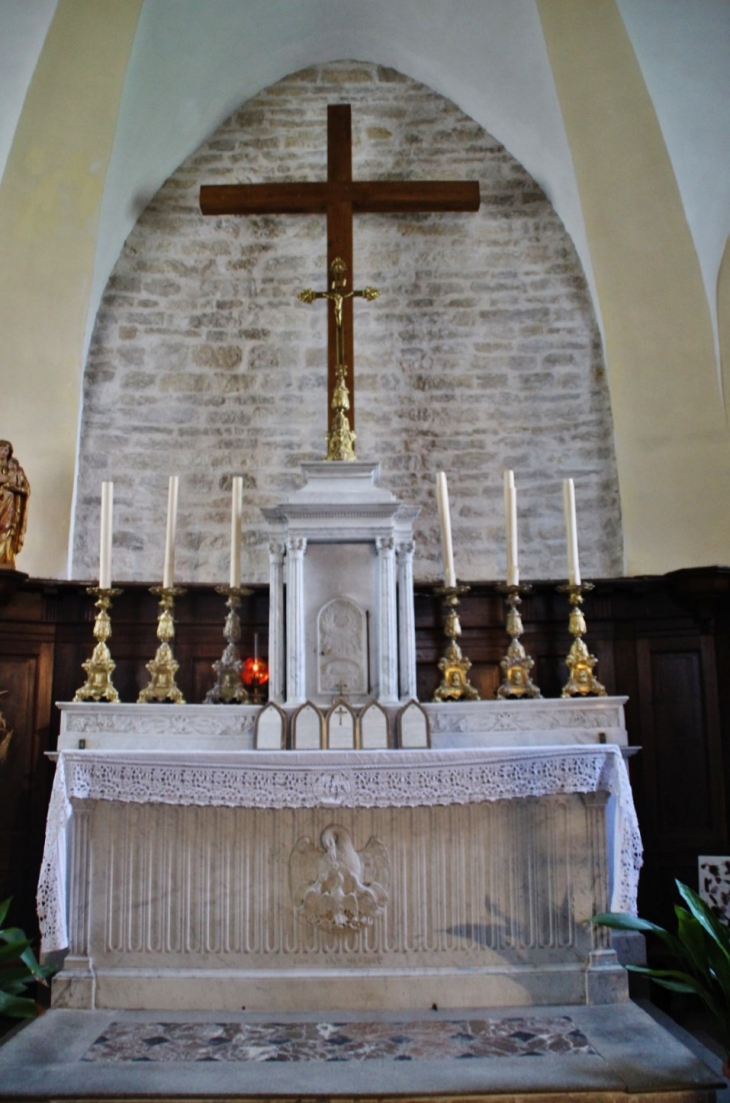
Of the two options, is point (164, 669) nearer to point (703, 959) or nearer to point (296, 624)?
point (296, 624)

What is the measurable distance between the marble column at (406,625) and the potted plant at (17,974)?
72.8 inches

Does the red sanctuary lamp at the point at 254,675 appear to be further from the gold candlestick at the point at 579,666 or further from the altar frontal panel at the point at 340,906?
the gold candlestick at the point at 579,666

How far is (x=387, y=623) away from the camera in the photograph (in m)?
4.66

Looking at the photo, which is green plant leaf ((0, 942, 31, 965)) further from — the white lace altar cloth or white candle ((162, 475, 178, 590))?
white candle ((162, 475, 178, 590))

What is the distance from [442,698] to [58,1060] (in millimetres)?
2171

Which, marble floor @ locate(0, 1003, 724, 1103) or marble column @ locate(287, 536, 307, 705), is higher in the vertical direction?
marble column @ locate(287, 536, 307, 705)

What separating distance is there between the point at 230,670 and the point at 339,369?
1602 mm

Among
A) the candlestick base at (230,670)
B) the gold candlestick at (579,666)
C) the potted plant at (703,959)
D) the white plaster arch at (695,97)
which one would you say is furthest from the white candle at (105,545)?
the white plaster arch at (695,97)

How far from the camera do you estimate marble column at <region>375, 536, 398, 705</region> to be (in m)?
4.60

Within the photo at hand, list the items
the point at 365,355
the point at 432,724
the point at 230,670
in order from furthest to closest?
the point at 365,355
the point at 230,670
the point at 432,724

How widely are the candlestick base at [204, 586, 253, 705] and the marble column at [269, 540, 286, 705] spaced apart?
0.16 metres

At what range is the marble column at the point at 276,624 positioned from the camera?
4.64 metres

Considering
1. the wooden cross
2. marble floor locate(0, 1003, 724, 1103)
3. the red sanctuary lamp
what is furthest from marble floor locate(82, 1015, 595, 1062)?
the wooden cross

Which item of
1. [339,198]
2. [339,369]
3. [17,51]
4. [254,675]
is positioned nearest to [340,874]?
[254,675]
